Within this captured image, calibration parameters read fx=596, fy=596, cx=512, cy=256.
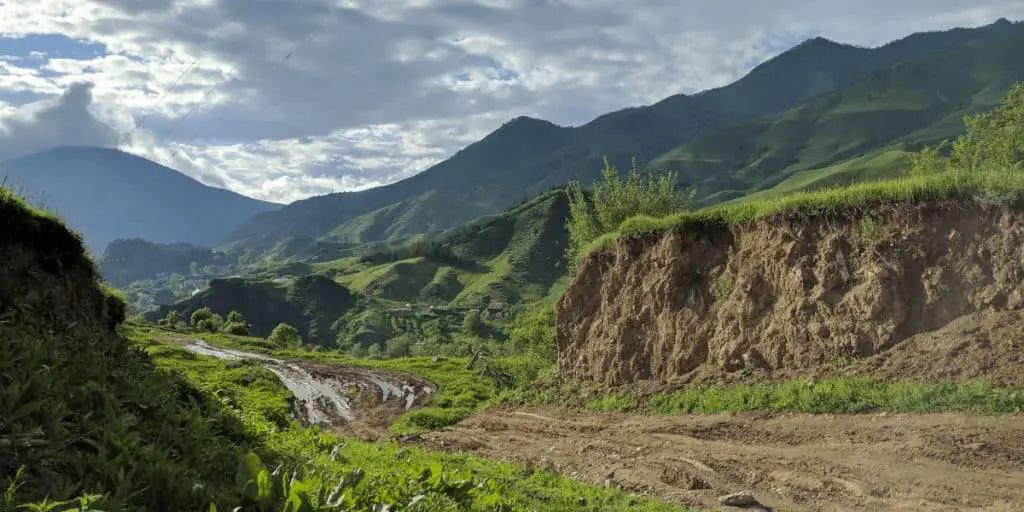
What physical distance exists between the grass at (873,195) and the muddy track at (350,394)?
63.1 feet

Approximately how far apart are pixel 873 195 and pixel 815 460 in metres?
11.3

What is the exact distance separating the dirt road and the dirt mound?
2.98 meters

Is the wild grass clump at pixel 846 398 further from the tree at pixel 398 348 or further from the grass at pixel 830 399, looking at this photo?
the tree at pixel 398 348

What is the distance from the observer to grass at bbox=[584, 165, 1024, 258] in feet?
63.7

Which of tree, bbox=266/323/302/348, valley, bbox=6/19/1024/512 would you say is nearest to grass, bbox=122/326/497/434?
valley, bbox=6/19/1024/512

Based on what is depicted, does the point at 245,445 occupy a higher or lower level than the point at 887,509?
higher

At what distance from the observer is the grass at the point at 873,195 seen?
19.4 m

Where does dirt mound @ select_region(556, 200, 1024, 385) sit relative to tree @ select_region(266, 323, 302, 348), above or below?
above

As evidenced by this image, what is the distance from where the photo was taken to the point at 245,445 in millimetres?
10406


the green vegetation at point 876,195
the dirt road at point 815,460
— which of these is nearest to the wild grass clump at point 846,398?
the dirt road at point 815,460

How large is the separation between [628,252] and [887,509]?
19.5 meters

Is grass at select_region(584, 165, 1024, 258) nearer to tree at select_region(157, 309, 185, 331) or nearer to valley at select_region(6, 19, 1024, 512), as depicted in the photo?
valley at select_region(6, 19, 1024, 512)

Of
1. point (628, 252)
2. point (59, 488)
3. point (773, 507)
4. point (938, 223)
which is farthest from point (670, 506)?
point (628, 252)

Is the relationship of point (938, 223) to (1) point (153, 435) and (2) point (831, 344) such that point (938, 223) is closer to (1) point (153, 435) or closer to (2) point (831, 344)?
(2) point (831, 344)
